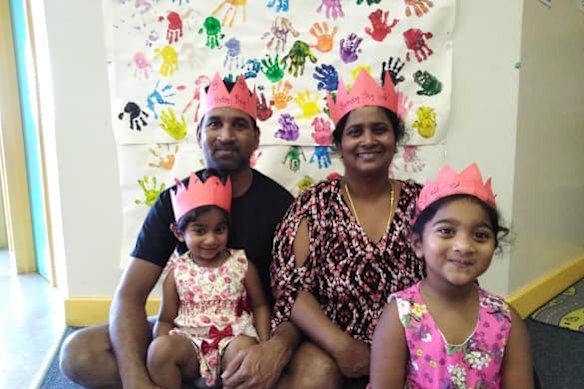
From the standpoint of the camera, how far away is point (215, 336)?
1373mm

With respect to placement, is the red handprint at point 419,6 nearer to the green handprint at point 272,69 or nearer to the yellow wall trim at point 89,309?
the green handprint at point 272,69

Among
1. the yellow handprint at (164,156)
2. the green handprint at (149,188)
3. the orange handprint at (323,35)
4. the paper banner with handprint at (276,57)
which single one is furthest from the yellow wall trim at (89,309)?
the orange handprint at (323,35)

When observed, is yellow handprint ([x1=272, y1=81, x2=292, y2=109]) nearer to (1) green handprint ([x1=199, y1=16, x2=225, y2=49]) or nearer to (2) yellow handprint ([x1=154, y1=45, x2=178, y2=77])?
(1) green handprint ([x1=199, y1=16, x2=225, y2=49])

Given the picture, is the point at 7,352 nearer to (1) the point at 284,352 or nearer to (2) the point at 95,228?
(2) the point at 95,228

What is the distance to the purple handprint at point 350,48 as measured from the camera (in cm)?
200

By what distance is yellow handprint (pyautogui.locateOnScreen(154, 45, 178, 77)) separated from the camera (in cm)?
205

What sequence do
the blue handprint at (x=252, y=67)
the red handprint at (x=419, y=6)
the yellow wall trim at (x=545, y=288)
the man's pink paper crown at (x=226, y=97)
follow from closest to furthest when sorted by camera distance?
the man's pink paper crown at (x=226, y=97) → the red handprint at (x=419, y=6) → the blue handprint at (x=252, y=67) → the yellow wall trim at (x=545, y=288)

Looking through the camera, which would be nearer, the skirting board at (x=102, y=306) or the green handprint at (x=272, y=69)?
the green handprint at (x=272, y=69)

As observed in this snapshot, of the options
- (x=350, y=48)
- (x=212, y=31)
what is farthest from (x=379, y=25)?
(x=212, y=31)

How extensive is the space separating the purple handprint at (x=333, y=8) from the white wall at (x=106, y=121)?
0.45 metres

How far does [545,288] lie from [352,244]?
1489 mm

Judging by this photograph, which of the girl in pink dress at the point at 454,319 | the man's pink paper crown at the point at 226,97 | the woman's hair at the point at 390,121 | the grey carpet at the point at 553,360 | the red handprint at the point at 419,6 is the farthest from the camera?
the red handprint at the point at 419,6

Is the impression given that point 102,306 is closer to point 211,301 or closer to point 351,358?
point 211,301

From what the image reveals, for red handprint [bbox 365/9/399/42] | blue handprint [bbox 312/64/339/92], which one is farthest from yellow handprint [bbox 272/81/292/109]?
red handprint [bbox 365/9/399/42]
